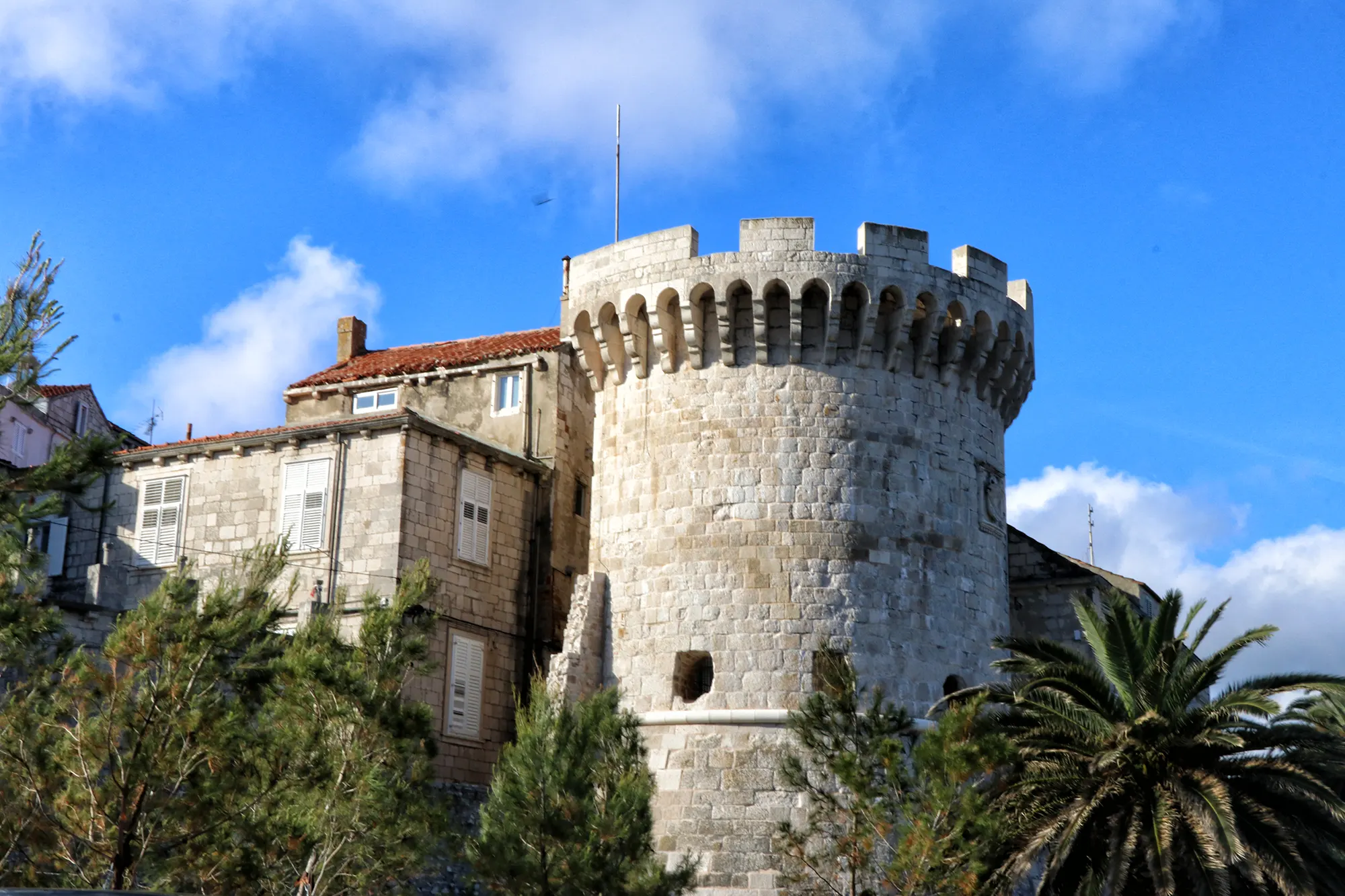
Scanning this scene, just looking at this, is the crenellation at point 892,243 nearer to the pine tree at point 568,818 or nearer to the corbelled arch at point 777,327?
the corbelled arch at point 777,327

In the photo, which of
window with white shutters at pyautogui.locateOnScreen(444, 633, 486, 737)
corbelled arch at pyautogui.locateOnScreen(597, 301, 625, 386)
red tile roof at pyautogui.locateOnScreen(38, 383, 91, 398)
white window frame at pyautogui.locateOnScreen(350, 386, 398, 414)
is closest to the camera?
corbelled arch at pyautogui.locateOnScreen(597, 301, 625, 386)

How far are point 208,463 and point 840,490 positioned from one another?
1104cm

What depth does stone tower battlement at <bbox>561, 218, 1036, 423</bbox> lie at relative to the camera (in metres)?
23.1

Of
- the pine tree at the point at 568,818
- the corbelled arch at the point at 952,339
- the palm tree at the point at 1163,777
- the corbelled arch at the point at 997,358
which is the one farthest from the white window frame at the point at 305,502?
the palm tree at the point at 1163,777

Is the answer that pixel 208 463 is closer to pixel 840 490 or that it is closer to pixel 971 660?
pixel 840 490

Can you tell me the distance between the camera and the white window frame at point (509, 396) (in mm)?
28547

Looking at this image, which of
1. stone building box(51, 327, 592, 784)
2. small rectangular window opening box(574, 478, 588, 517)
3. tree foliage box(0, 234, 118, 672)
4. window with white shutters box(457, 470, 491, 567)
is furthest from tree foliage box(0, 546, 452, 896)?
small rectangular window opening box(574, 478, 588, 517)

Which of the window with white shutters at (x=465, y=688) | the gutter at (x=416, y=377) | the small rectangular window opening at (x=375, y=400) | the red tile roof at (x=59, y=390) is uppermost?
the red tile roof at (x=59, y=390)

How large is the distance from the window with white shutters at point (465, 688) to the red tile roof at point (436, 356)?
5678 millimetres

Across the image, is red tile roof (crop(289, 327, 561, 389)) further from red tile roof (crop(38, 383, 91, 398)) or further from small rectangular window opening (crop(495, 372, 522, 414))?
red tile roof (crop(38, 383, 91, 398))

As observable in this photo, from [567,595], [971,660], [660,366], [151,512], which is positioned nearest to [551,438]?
[567,595]

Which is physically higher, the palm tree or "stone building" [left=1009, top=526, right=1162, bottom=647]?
"stone building" [left=1009, top=526, right=1162, bottom=647]

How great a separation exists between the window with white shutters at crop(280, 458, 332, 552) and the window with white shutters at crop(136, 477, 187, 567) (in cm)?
223

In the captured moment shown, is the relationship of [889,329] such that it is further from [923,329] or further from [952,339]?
[952,339]
